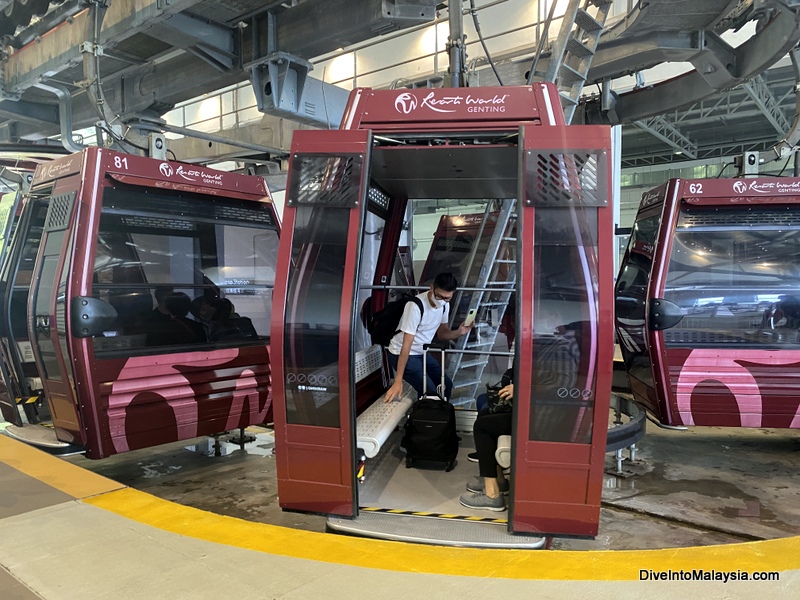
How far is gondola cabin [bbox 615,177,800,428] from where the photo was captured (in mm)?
5078

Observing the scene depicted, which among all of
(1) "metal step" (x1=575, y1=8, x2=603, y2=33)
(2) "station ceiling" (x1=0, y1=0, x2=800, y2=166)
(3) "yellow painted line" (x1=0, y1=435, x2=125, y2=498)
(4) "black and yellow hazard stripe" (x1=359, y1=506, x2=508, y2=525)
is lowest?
(4) "black and yellow hazard stripe" (x1=359, y1=506, x2=508, y2=525)

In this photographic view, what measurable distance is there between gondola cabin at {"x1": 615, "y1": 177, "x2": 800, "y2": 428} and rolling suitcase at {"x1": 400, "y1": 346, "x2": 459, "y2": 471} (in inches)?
86.2

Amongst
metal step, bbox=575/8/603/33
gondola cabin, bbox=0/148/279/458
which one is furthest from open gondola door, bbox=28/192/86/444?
metal step, bbox=575/8/603/33

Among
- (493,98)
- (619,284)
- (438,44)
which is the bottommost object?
(619,284)

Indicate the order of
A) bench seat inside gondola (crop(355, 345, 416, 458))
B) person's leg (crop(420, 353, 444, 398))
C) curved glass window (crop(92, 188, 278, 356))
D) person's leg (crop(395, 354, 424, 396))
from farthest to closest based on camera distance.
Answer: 1. person's leg (crop(420, 353, 444, 398))
2. person's leg (crop(395, 354, 424, 396))
3. curved glass window (crop(92, 188, 278, 356))
4. bench seat inside gondola (crop(355, 345, 416, 458))

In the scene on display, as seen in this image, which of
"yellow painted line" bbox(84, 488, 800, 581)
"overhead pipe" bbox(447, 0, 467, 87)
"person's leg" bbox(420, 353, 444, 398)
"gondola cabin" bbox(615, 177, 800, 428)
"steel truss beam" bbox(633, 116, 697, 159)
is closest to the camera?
"yellow painted line" bbox(84, 488, 800, 581)

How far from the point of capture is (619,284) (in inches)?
244

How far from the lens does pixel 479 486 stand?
3.78 metres

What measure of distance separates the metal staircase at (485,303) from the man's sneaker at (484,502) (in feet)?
7.52

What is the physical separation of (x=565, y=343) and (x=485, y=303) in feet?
13.6

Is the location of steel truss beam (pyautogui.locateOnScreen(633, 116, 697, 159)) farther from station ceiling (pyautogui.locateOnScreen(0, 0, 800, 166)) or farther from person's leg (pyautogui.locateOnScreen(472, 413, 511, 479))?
person's leg (pyautogui.locateOnScreen(472, 413, 511, 479))

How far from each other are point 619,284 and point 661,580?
14.6ft

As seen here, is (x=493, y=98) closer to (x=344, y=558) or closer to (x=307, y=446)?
(x=307, y=446)

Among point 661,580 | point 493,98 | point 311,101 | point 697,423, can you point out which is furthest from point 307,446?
point 311,101
